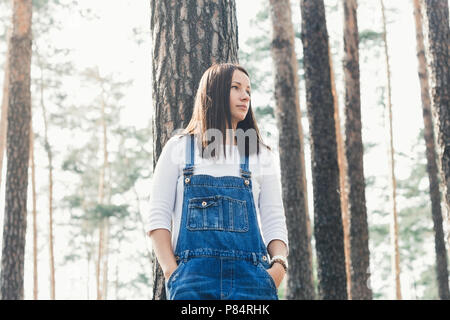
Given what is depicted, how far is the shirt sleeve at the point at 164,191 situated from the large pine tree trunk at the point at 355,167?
27.3 feet

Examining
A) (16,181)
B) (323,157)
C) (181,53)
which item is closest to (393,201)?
(323,157)

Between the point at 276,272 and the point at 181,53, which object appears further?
the point at 181,53

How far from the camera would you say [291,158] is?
10.8 metres

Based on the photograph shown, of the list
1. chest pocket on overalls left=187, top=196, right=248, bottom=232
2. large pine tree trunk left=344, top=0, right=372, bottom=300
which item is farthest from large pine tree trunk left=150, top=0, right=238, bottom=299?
large pine tree trunk left=344, top=0, right=372, bottom=300

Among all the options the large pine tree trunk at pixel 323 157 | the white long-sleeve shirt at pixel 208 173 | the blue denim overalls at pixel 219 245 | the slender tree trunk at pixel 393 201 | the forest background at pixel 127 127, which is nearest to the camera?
the blue denim overalls at pixel 219 245

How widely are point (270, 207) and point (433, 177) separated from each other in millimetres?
14216

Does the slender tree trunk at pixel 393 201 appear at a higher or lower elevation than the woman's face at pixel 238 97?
higher

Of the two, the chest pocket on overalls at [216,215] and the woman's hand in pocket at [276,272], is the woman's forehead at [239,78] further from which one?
the woman's hand in pocket at [276,272]

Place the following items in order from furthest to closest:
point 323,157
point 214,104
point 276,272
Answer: point 323,157
point 214,104
point 276,272

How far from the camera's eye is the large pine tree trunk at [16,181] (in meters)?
10.3

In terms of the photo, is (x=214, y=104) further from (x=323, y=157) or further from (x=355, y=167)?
(x=355, y=167)

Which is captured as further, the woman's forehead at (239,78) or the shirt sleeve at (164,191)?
the woman's forehead at (239,78)

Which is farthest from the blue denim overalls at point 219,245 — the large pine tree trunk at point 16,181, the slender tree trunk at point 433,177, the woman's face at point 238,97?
the slender tree trunk at point 433,177

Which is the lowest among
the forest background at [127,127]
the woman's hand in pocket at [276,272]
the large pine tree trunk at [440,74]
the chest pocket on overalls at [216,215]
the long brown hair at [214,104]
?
the woman's hand in pocket at [276,272]
